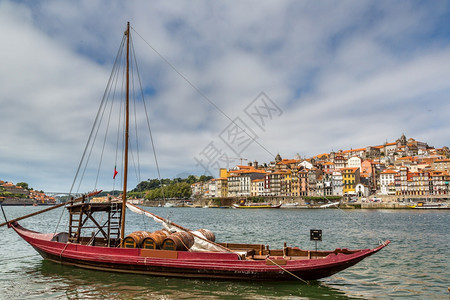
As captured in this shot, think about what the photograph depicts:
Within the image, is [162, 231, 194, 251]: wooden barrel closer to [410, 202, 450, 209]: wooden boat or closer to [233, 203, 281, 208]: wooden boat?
[410, 202, 450, 209]: wooden boat

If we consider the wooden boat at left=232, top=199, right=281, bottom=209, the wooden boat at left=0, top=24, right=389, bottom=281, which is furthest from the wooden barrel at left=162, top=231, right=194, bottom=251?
the wooden boat at left=232, top=199, right=281, bottom=209

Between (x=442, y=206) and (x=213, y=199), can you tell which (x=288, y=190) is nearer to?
(x=213, y=199)

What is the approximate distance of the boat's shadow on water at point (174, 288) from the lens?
14.2 meters

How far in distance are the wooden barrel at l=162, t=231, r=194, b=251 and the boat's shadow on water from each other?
1.43 meters

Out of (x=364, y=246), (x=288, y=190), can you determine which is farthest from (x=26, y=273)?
(x=288, y=190)

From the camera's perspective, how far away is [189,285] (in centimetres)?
1538

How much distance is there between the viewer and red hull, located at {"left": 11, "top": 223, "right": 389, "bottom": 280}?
1480 centimetres

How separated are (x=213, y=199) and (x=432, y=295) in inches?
6317

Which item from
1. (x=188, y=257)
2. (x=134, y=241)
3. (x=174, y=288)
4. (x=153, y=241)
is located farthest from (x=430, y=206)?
(x=174, y=288)

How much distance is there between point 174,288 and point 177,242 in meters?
2.21

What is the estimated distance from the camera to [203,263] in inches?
616

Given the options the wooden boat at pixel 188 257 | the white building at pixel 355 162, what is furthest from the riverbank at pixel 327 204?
the wooden boat at pixel 188 257

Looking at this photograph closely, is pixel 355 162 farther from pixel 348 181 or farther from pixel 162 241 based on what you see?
→ pixel 162 241

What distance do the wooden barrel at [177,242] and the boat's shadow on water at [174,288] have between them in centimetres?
143
